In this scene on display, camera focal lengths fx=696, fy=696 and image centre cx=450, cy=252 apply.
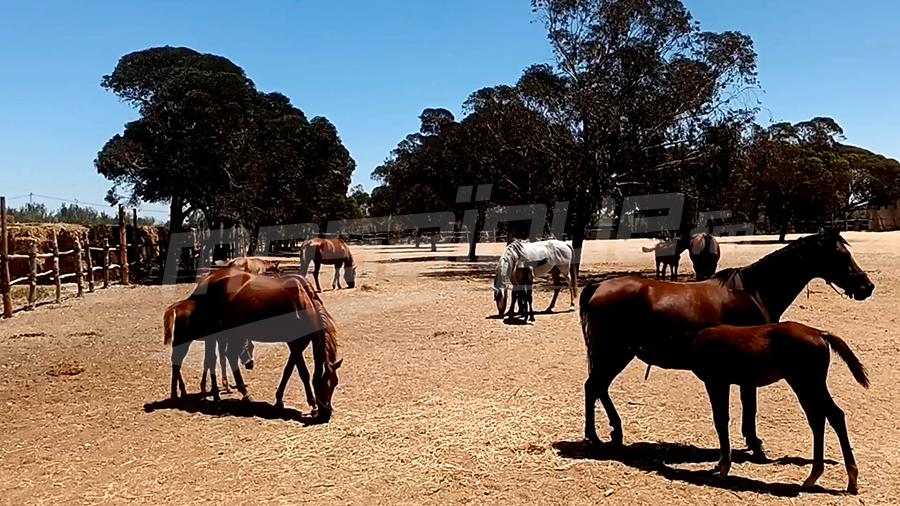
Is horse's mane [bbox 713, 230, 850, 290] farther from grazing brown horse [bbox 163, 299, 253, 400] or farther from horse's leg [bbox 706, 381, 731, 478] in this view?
grazing brown horse [bbox 163, 299, 253, 400]

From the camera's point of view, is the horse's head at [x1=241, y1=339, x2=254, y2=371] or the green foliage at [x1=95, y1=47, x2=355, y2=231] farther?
the green foliage at [x1=95, y1=47, x2=355, y2=231]

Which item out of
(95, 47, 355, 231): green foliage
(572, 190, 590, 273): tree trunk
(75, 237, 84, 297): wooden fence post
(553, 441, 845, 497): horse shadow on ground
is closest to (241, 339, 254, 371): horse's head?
(553, 441, 845, 497): horse shadow on ground

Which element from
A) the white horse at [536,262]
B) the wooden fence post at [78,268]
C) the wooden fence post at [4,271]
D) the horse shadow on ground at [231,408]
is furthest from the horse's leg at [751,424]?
the wooden fence post at [78,268]

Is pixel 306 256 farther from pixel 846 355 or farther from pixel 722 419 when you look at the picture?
pixel 846 355

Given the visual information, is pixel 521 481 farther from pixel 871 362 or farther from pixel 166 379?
pixel 871 362

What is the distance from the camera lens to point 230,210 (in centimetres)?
2711

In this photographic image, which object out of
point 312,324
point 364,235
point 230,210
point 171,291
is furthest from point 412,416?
point 364,235

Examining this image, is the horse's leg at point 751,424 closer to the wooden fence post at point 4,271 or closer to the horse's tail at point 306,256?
the wooden fence post at point 4,271

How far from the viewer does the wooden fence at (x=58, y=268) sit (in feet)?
49.3

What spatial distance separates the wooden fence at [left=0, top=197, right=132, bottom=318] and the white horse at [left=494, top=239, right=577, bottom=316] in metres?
10.4

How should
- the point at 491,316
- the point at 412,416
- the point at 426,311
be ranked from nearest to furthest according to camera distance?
the point at 412,416 → the point at 491,316 → the point at 426,311

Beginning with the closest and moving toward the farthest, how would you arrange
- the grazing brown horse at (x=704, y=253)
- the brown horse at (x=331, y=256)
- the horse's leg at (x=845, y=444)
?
1. the horse's leg at (x=845, y=444)
2. the grazing brown horse at (x=704, y=253)
3. the brown horse at (x=331, y=256)

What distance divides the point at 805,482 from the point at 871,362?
5385mm

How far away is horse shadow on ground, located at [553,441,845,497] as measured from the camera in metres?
5.00
